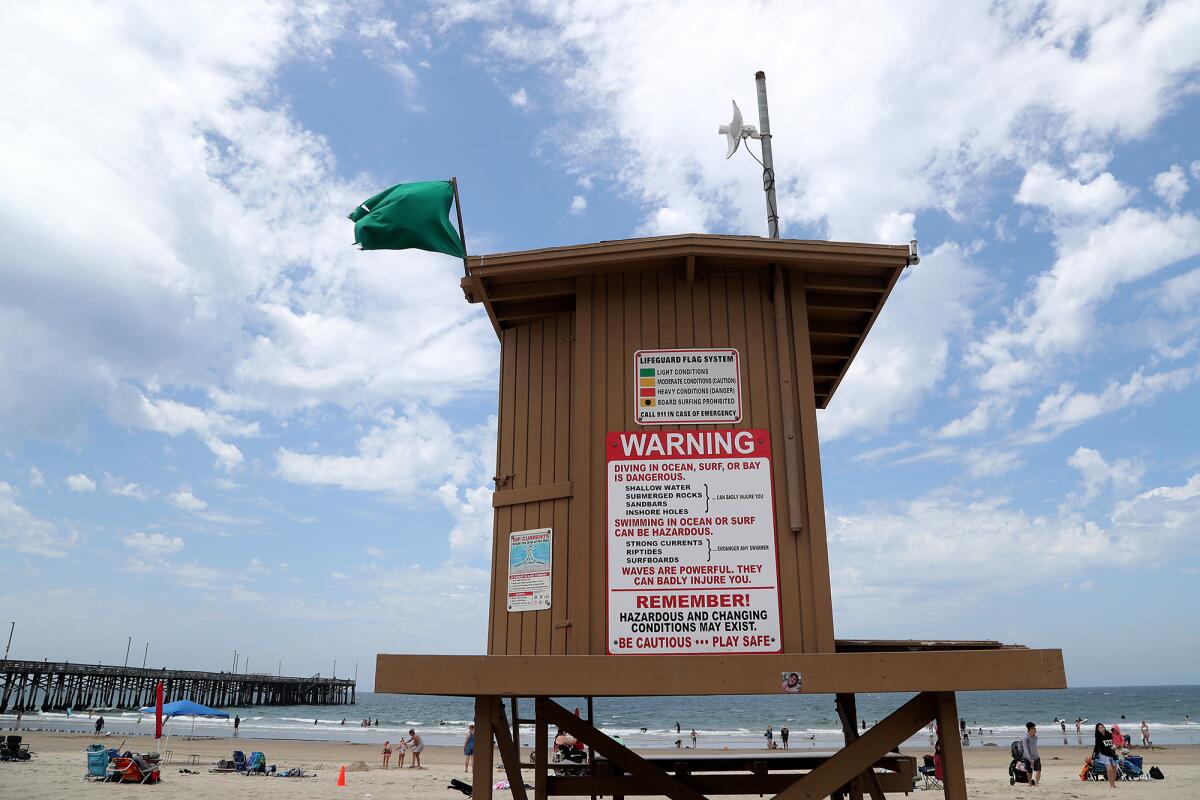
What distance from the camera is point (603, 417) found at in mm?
6527

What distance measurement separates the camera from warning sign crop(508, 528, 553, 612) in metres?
6.41

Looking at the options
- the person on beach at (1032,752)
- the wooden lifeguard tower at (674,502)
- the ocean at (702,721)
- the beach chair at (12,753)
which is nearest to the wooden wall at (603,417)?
the wooden lifeguard tower at (674,502)

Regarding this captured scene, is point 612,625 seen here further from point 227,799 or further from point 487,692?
point 227,799

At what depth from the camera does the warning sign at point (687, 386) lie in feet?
21.3

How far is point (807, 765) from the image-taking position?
9.06 m

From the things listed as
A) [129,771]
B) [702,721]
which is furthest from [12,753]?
[702,721]

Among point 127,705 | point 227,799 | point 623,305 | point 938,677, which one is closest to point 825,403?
point 623,305

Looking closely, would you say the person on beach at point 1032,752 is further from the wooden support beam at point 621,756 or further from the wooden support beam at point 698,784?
the wooden support beam at point 621,756

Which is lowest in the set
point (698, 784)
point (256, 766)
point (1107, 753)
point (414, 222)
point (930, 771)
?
point (256, 766)

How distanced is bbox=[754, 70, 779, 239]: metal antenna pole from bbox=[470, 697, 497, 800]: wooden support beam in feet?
14.4

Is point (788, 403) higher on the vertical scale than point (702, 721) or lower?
higher

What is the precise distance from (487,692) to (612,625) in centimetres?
107

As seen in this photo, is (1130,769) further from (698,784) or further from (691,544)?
(691,544)

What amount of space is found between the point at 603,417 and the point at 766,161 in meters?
2.94
